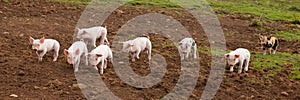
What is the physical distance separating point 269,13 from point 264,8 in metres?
1.63

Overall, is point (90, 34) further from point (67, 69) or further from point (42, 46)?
point (67, 69)

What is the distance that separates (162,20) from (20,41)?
684 cm

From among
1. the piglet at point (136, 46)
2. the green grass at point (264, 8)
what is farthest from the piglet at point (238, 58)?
the green grass at point (264, 8)

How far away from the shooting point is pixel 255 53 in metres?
14.5

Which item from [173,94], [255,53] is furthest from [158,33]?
[173,94]

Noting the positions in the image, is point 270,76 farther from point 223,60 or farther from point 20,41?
point 20,41

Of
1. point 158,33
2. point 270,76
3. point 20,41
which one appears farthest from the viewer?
point 158,33

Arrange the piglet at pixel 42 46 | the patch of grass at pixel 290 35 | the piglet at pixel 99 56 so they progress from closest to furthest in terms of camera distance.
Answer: the piglet at pixel 99 56 < the piglet at pixel 42 46 < the patch of grass at pixel 290 35

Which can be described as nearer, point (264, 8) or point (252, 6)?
point (264, 8)

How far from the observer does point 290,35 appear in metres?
17.6

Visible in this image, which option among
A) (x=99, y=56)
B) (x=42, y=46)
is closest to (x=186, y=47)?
(x=99, y=56)

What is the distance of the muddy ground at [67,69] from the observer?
979 centimetres

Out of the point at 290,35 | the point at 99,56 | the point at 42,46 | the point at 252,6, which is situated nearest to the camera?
the point at 99,56

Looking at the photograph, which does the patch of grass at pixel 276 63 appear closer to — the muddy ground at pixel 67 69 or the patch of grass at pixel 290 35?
the muddy ground at pixel 67 69
